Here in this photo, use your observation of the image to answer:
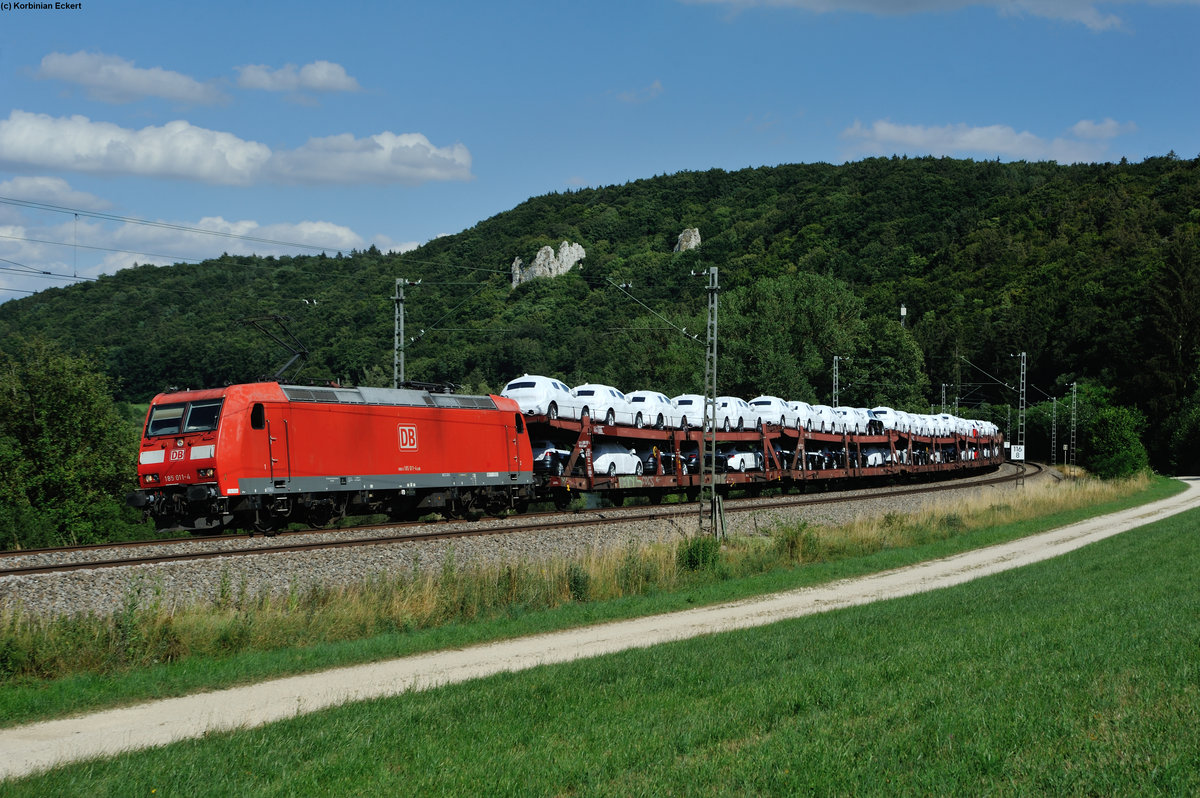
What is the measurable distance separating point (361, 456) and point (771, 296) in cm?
6872

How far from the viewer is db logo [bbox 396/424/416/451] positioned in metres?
26.0

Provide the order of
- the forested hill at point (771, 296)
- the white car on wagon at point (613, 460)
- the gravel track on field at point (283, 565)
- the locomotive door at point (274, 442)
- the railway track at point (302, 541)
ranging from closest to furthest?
the gravel track on field at point (283, 565) → the railway track at point (302, 541) → the locomotive door at point (274, 442) → the white car on wagon at point (613, 460) → the forested hill at point (771, 296)

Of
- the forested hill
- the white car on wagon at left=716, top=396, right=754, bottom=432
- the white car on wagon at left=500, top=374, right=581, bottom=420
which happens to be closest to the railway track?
the white car on wagon at left=500, top=374, right=581, bottom=420

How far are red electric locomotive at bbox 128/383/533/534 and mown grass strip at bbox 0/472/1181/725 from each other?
19.6ft

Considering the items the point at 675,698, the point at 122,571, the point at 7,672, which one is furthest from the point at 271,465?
the point at 675,698

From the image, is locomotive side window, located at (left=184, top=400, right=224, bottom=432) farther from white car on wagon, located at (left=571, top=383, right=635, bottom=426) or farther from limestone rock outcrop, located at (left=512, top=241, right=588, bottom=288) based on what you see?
limestone rock outcrop, located at (left=512, top=241, right=588, bottom=288)

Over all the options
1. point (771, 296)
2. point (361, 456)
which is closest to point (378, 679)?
point (361, 456)

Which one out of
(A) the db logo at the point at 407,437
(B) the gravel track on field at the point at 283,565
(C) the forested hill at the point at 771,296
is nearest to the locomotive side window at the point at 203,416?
(B) the gravel track on field at the point at 283,565

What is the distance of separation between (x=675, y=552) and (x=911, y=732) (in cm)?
1501

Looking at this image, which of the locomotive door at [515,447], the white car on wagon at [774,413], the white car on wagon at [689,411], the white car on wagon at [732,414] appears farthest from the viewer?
the white car on wagon at [774,413]

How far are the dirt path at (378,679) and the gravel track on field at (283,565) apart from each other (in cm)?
353

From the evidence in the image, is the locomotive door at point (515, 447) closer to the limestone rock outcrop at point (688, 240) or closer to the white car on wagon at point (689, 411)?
the white car on wagon at point (689, 411)

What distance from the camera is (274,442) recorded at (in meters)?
22.5

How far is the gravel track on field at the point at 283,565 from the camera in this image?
47.6 feet
